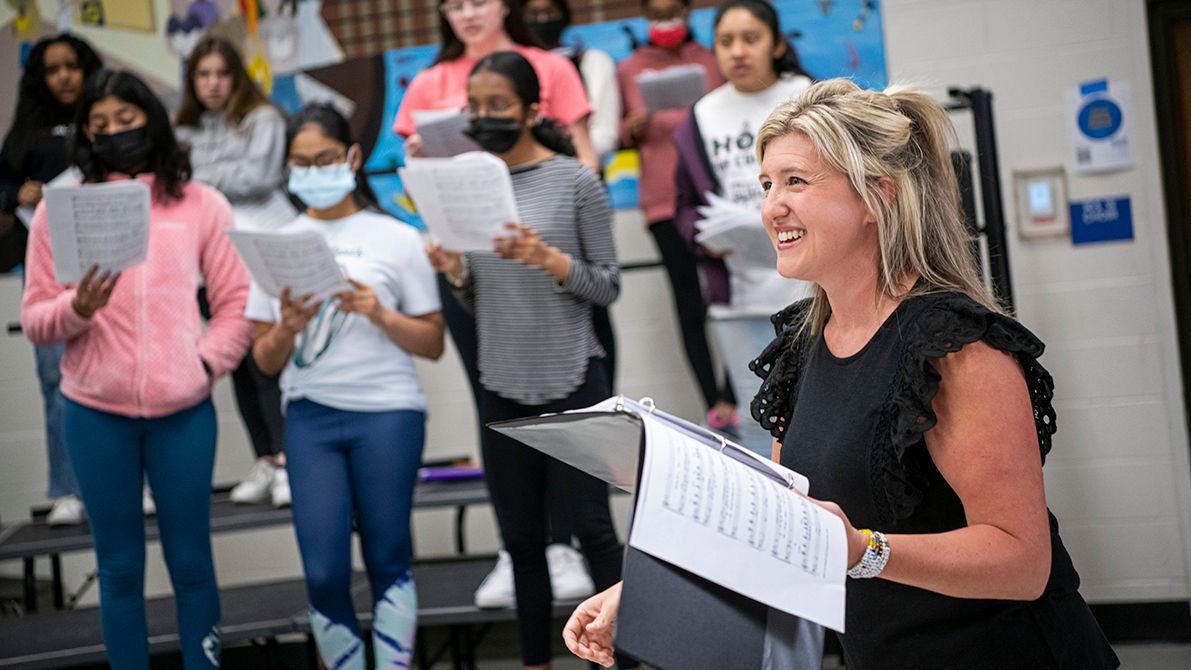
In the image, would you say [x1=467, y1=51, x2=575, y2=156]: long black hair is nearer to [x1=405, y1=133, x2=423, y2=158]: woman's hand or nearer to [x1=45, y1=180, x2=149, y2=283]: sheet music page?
[x1=405, y1=133, x2=423, y2=158]: woman's hand

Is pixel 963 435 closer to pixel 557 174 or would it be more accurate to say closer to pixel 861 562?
pixel 861 562

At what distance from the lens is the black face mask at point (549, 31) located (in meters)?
4.14

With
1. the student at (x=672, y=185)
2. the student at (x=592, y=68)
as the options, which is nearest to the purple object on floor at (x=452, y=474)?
the student at (x=672, y=185)

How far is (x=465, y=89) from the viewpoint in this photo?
11.5 ft

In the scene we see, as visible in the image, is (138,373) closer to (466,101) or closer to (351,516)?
(351,516)

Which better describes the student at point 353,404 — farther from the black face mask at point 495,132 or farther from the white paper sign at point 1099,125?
the white paper sign at point 1099,125

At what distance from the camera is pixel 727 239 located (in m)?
3.18

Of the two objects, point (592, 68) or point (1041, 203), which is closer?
point (1041, 203)

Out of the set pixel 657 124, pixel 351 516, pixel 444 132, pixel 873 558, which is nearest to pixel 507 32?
pixel 657 124

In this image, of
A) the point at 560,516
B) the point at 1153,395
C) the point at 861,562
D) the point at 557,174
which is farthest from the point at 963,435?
the point at 1153,395

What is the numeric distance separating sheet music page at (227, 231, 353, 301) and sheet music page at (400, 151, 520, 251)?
247 mm

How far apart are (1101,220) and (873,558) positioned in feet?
9.76

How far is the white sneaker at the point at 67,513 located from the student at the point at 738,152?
2264 mm

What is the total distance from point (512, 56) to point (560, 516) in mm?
1270
